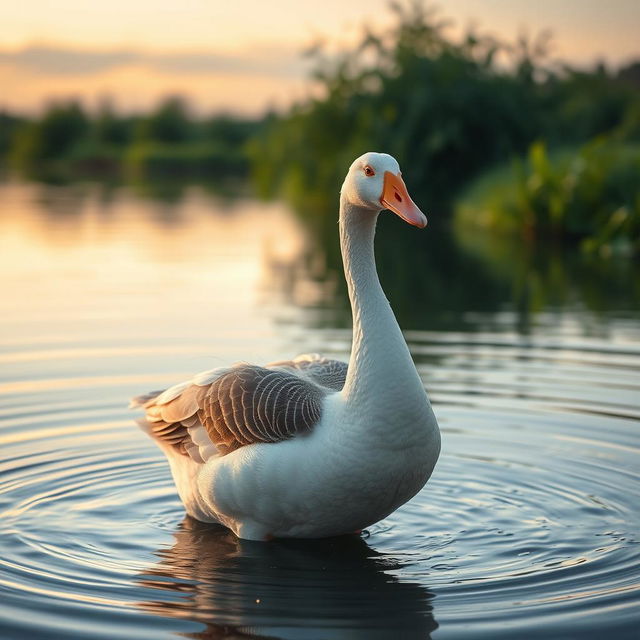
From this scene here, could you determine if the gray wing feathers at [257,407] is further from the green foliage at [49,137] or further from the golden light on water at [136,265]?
the green foliage at [49,137]

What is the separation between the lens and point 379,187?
236 inches

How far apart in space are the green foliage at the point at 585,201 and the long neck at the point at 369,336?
1706 centimetres

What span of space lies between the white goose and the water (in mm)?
330

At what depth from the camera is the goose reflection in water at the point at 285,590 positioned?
5.22 meters

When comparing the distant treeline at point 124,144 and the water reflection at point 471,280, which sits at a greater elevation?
the distant treeline at point 124,144

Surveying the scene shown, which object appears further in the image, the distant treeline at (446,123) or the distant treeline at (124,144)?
the distant treeline at (124,144)

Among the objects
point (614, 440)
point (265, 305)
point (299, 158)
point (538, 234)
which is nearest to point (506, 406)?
point (614, 440)

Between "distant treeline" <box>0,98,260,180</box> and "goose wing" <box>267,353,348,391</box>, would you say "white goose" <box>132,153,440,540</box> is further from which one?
"distant treeline" <box>0,98,260,180</box>

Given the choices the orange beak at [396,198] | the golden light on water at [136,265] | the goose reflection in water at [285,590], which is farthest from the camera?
the golden light on water at [136,265]

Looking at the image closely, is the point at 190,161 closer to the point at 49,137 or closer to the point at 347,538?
the point at 49,137

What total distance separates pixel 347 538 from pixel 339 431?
1.05 meters

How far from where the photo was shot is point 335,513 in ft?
20.1

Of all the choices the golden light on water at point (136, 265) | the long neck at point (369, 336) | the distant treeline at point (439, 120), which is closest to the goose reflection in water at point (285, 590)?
the long neck at point (369, 336)

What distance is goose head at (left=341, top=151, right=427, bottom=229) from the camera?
5918 mm
